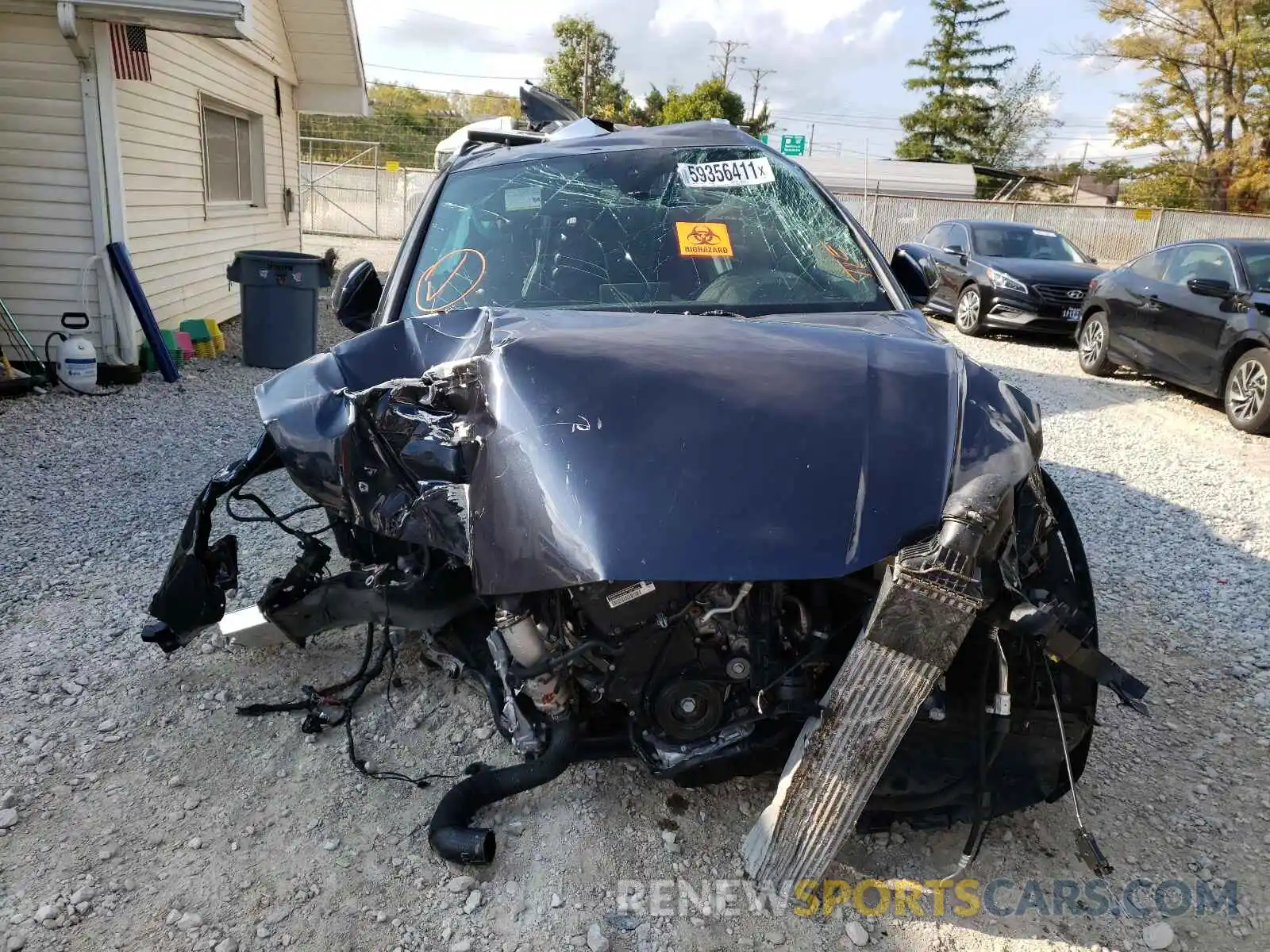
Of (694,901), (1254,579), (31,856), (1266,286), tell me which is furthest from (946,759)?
(1266,286)

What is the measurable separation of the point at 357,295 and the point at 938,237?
11546 mm

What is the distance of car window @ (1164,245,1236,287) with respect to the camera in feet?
26.2

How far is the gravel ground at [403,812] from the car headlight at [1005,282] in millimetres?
7362

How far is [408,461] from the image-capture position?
7.63 feet

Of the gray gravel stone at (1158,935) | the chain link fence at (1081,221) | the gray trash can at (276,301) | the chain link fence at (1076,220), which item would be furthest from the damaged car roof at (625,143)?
the chain link fence at (1076,220)

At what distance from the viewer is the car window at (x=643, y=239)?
328 cm

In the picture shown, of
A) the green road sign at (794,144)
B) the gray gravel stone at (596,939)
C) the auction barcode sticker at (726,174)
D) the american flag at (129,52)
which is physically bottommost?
the gray gravel stone at (596,939)

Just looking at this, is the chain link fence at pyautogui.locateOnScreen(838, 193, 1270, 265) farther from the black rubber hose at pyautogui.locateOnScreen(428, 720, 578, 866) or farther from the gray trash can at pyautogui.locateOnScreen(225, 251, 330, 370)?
the black rubber hose at pyautogui.locateOnScreen(428, 720, 578, 866)

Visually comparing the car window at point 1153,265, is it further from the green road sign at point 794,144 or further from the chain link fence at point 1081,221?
the green road sign at point 794,144

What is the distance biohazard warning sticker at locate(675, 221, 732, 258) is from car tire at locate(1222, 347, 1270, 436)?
233 inches

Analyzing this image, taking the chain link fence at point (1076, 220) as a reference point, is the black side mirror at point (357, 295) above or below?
below

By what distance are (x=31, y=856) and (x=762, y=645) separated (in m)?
2.05

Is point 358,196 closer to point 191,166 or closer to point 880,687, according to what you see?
point 191,166

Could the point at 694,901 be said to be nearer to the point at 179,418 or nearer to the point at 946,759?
the point at 946,759
